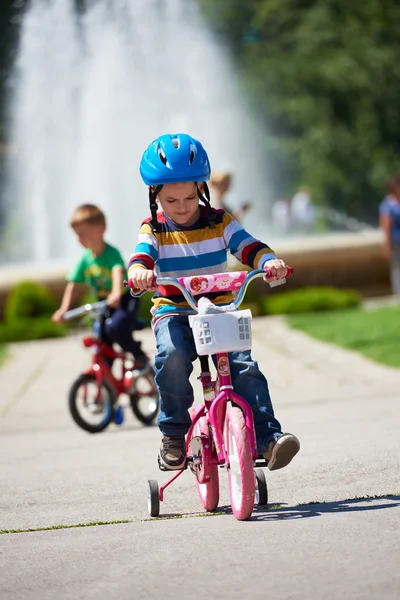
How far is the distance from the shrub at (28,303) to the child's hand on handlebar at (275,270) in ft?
40.1

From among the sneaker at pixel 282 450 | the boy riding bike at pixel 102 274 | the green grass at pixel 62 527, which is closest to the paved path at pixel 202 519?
the green grass at pixel 62 527

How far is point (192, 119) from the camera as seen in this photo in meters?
28.4

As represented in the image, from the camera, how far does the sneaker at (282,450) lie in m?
4.72

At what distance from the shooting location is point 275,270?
15.9 feet

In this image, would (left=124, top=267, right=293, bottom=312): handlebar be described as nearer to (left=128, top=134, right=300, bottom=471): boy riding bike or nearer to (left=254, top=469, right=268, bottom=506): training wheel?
(left=128, top=134, right=300, bottom=471): boy riding bike

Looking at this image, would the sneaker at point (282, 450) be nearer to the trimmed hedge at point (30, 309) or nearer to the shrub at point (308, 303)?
the trimmed hedge at point (30, 309)

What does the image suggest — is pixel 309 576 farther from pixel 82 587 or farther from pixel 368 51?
pixel 368 51

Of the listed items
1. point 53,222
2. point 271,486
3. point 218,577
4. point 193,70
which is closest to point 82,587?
point 218,577

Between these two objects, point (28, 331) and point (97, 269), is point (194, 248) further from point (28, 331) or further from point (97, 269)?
point (28, 331)

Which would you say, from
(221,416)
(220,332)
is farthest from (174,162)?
(221,416)

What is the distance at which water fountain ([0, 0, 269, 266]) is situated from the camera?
23.3 m

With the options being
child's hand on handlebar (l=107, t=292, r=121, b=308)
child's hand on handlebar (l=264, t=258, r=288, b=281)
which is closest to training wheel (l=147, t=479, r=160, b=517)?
child's hand on handlebar (l=264, t=258, r=288, b=281)

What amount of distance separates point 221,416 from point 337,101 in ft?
138

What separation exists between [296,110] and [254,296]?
29183mm
